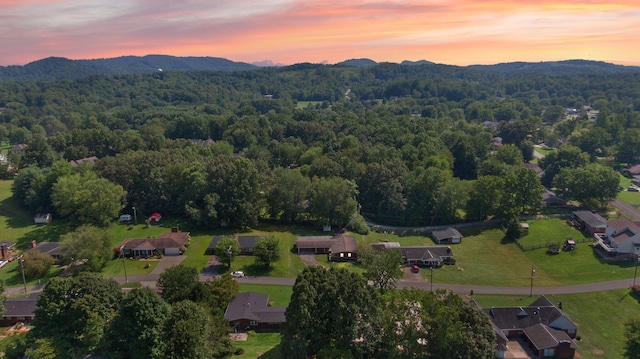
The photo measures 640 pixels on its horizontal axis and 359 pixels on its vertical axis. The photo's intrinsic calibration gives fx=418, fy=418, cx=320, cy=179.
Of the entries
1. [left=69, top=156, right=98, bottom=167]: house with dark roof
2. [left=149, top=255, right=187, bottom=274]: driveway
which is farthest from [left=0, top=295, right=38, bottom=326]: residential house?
[left=69, top=156, right=98, bottom=167]: house with dark roof

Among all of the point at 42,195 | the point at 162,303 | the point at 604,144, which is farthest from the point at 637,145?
the point at 42,195

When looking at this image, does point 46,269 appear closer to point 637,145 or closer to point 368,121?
point 368,121

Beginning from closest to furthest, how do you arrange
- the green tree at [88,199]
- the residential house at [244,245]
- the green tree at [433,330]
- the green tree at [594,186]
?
1. the green tree at [433,330]
2. the residential house at [244,245]
3. the green tree at [88,199]
4. the green tree at [594,186]

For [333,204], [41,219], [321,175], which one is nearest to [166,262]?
[333,204]

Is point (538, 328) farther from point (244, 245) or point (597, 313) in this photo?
point (244, 245)

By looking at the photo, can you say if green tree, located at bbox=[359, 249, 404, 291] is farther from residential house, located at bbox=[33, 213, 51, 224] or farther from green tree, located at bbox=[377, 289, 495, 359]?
residential house, located at bbox=[33, 213, 51, 224]

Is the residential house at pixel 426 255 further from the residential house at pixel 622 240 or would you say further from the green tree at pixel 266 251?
the residential house at pixel 622 240

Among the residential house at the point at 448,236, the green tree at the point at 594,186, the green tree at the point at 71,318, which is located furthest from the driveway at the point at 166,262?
the green tree at the point at 594,186

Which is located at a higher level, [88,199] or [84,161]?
[84,161]
